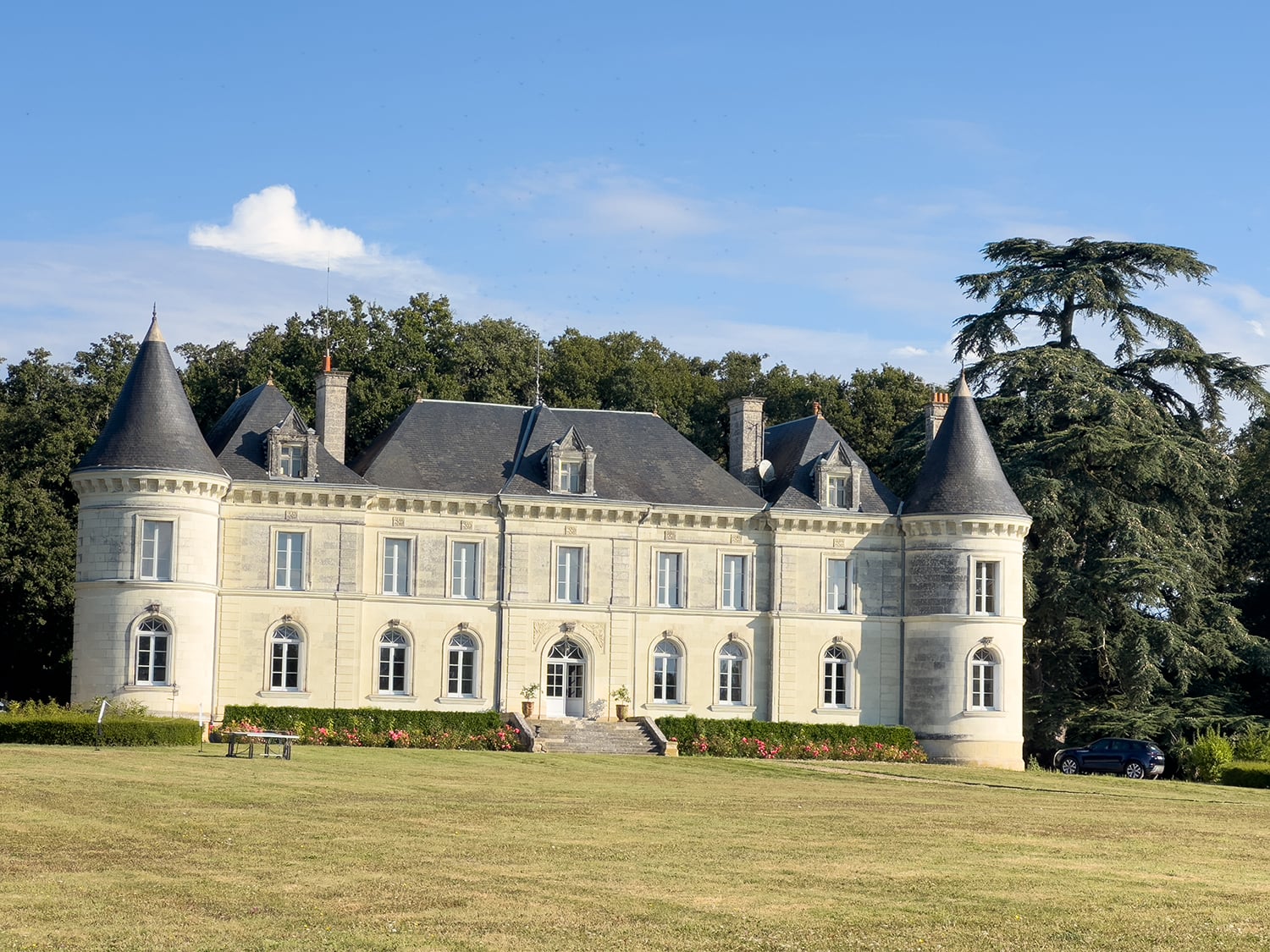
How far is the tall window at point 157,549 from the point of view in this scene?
40500 millimetres

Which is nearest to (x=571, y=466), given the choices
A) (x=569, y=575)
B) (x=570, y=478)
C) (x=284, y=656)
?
(x=570, y=478)

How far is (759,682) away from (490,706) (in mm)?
7097

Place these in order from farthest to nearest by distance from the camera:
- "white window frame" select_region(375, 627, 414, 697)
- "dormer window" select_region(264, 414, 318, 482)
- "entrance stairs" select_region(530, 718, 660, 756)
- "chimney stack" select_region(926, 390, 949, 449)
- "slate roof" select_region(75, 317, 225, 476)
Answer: "chimney stack" select_region(926, 390, 949, 449) < "white window frame" select_region(375, 627, 414, 697) < "dormer window" select_region(264, 414, 318, 482) < "entrance stairs" select_region(530, 718, 660, 756) < "slate roof" select_region(75, 317, 225, 476)

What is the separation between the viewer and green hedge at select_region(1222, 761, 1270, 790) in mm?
37688

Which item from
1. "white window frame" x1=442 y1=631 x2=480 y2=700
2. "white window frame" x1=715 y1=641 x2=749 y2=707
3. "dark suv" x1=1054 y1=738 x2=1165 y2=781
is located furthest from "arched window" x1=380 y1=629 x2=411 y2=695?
"dark suv" x1=1054 y1=738 x2=1165 y2=781

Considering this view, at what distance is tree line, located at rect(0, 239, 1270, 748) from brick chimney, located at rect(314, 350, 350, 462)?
8.36 meters

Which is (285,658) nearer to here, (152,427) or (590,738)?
(152,427)

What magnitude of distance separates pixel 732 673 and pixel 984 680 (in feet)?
21.1

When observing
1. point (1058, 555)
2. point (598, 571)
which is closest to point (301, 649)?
point (598, 571)

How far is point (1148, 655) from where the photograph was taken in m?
47.1

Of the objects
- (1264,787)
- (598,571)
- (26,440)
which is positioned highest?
(26,440)

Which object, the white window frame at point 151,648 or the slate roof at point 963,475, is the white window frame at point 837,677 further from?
the white window frame at point 151,648

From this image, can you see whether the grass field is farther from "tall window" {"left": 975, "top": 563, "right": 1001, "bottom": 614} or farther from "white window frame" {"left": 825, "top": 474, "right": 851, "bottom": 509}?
"white window frame" {"left": 825, "top": 474, "right": 851, "bottom": 509}

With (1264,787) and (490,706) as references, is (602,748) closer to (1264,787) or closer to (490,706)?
(490,706)
